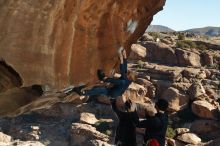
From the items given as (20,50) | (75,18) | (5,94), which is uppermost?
(75,18)

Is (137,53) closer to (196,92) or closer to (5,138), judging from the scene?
(196,92)

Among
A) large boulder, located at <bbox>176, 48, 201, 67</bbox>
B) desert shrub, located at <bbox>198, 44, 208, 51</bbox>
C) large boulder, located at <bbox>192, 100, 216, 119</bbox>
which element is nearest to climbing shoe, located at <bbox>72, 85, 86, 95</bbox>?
large boulder, located at <bbox>192, 100, 216, 119</bbox>

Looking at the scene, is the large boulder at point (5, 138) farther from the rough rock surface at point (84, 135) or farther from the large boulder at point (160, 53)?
the large boulder at point (160, 53)

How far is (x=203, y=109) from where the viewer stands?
106 feet

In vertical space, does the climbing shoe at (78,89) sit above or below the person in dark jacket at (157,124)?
above

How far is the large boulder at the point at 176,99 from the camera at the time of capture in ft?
111

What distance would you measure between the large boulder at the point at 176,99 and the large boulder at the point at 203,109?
→ 0.86 m

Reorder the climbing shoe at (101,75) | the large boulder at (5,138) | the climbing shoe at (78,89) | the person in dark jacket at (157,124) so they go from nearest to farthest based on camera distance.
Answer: the person in dark jacket at (157,124)
the climbing shoe at (101,75)
the climbing shoe at (78,89)
the large boulder at (5,138)

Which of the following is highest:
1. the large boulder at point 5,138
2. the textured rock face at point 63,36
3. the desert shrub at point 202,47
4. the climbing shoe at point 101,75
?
the textured rock face at point 63,36

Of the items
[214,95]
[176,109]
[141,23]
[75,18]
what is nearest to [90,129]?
[176,109]

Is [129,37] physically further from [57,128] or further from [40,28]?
A: [57,128]

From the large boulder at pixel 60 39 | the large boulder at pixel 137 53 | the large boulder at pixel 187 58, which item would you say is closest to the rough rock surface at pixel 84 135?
the large boulder at pixel 137 53

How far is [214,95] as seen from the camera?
35625 millimetres

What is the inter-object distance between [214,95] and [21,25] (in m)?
30.9
